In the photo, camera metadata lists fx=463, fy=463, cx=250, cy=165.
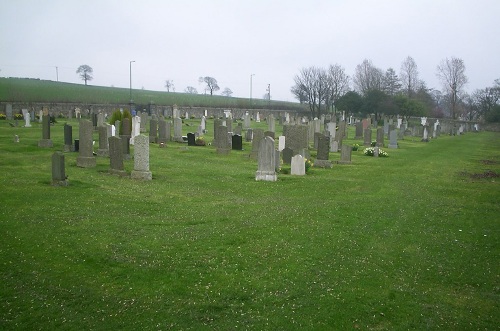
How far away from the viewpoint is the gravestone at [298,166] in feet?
56.3

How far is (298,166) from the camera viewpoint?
1725 cm

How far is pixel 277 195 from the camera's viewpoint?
1343 centimetres

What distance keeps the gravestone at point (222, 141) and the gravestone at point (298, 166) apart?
586 centimetres

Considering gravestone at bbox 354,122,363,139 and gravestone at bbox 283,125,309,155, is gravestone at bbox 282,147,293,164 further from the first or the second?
gravestone at bbox 354,122,363,139

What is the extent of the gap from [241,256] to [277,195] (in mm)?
5559

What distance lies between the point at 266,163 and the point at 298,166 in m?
2.11

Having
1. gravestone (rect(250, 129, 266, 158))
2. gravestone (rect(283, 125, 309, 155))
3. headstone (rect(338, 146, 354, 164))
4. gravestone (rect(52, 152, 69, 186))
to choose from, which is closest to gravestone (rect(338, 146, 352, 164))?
headstone (rect(338, 146, 354, 164))

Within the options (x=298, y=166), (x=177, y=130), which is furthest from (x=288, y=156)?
(x=177, y=130)

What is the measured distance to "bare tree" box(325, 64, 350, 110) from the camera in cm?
7962

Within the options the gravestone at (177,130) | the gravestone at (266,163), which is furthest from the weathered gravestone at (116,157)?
the gravestone at (177,130)

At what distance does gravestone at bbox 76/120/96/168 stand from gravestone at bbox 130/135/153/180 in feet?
8.72

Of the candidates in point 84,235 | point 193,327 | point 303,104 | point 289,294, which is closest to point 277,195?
point 84,235

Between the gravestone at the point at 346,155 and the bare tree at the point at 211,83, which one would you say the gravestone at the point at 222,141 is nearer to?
the gravestone at the point at 346,155

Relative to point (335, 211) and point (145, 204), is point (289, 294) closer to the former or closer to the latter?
point (335, 211)
